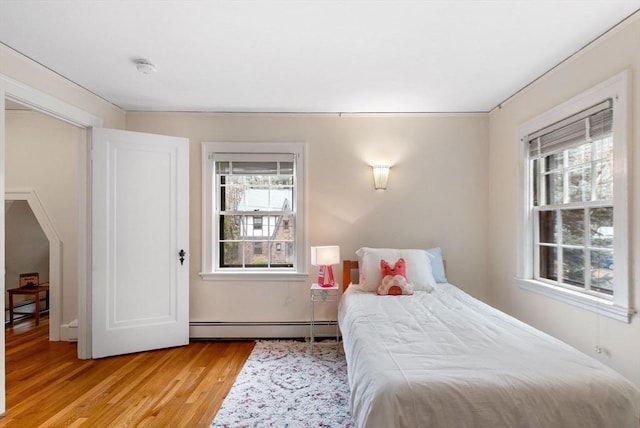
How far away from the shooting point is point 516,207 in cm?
327

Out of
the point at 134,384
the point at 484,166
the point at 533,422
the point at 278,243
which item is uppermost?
the point at 484,166

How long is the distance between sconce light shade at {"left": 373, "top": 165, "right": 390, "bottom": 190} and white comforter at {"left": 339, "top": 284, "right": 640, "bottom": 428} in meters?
2.06

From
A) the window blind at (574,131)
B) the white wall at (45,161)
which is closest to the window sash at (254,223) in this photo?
the white wall at (45,161)

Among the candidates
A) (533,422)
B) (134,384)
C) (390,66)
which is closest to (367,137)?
(390,66)

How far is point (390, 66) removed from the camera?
8.71 feet

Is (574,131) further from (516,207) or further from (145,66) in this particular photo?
(145,66)

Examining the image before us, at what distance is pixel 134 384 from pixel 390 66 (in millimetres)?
3297

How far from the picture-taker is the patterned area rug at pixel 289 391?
218 cm

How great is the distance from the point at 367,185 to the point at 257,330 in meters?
2.06

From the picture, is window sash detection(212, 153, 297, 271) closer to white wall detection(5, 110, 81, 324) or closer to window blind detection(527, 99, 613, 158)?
white wall detection(5, 110, 81, 324)

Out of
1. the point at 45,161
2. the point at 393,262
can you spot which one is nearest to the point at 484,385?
the point at 393,262

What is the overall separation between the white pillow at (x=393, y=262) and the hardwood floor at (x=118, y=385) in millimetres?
1422

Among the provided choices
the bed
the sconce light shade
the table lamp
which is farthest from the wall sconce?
the bed

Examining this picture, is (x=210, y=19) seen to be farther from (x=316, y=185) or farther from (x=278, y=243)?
(x=278, y=243)
